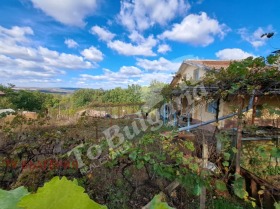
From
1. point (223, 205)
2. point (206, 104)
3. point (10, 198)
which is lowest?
point (223, 205)

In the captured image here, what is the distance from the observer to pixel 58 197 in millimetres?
182

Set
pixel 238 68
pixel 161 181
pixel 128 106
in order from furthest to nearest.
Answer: pixel 128 106
pixel 238 68
pixel 161 181

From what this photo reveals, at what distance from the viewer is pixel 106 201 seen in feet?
10.3

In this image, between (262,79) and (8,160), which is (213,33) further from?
(8,160)

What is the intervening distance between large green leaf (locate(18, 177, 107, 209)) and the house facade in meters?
3.65

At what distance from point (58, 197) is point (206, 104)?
606 centimetres

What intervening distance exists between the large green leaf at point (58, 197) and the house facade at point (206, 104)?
3651 millimetres

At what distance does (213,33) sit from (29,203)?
1830cm

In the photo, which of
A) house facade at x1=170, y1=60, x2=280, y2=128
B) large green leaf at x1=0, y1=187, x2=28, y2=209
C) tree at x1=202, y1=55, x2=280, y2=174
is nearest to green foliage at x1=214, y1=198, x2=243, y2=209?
tree at x1=202, y1=55, x2=280, y2=174

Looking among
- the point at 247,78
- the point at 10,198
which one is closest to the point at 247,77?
the point at 247,78

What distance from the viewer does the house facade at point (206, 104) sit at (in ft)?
18.0

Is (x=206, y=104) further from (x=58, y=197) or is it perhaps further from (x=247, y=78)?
(x=58, y=197)

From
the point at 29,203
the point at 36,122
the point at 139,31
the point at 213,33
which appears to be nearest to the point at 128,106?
the point at 139,31

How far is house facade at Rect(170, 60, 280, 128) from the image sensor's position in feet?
18.0
